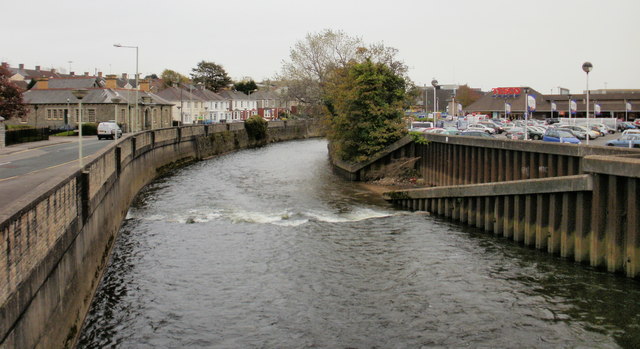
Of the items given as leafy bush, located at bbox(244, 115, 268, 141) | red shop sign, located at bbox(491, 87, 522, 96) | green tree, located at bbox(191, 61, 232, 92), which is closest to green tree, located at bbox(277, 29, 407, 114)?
leafy bush, located at bbox(244, 115, 268, 141)

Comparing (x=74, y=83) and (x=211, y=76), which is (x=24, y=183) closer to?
(x=74, y=83)

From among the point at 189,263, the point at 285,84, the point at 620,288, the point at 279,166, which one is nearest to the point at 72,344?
the point at 189,263

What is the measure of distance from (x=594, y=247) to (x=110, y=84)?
86017mm

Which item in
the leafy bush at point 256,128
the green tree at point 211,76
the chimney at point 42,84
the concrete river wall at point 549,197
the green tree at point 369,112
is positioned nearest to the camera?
the concrete river wall at point 549,197

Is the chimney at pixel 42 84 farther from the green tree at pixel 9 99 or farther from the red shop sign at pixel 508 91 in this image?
the red shop sign at pixel 508 91

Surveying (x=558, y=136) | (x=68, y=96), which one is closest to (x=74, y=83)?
(x=68, y=96)

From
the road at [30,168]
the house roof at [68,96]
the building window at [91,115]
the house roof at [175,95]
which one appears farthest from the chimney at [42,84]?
the road at [30,168]

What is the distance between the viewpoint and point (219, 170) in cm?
5388

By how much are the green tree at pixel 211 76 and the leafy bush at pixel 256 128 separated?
10312 centimetres

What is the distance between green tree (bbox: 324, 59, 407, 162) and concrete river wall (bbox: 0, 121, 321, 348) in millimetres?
20339

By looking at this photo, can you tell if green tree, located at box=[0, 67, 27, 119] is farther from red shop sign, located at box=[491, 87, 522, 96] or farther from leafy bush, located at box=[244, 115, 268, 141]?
red shop sign, located at box=[491, 87, 522, 96]

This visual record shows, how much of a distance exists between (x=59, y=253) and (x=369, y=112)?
A: 34.0 meters

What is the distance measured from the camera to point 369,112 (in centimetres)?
4631

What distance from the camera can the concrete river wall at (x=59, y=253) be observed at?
1063 centimetres
